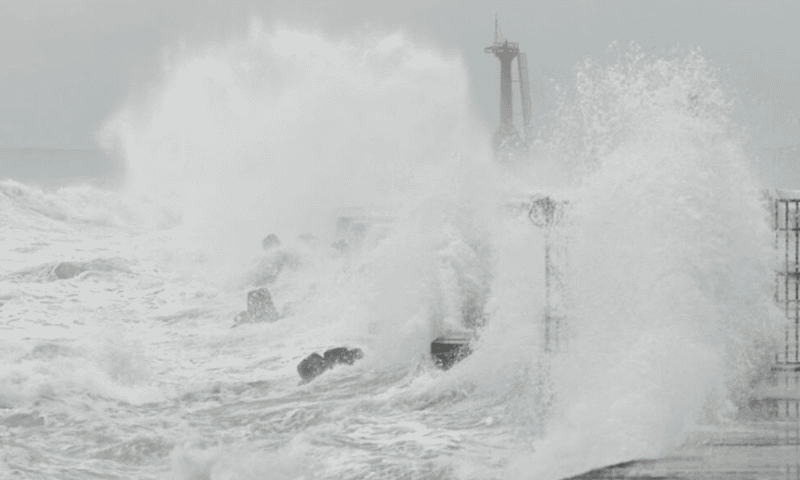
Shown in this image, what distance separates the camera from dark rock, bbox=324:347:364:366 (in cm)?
1298

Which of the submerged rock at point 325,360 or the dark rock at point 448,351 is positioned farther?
the submerged rock at point 325,360

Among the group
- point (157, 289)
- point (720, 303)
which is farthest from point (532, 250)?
point (157, 289)

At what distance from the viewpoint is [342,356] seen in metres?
13.2

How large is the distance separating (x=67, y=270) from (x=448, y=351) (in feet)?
44.5

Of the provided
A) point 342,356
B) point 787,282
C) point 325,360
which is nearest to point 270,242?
point 342,356

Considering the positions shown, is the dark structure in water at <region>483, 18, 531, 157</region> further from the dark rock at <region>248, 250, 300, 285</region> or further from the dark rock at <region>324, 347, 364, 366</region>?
the dark rock at <region>324, 347, 364, 366</region>

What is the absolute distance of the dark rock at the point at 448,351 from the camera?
479 inches

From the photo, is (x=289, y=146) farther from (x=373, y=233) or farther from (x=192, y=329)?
(x=192, y=329)

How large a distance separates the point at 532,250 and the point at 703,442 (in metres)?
7.04

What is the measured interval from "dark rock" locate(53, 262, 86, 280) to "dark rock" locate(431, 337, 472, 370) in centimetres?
1292

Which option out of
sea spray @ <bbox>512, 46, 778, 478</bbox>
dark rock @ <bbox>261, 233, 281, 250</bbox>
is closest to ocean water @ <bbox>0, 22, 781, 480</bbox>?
sea spray @ <bbox>512, 46, 778, 478</bbox>

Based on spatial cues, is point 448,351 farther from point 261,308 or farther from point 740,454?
point 261,308

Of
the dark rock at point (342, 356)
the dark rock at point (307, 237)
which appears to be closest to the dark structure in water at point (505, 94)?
the dark rock at point (307, 237)

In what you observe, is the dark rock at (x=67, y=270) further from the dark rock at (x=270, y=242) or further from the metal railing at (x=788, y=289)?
the metal railing at (x=788, y=289)
